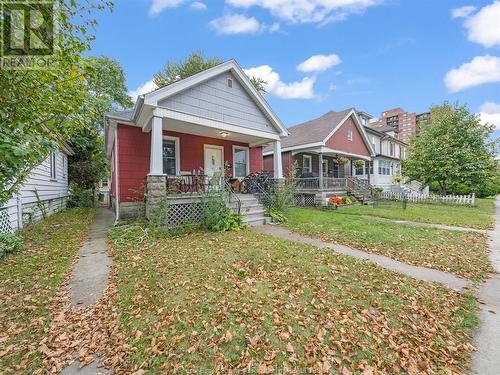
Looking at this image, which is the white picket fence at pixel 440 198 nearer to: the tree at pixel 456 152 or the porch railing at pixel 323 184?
the tree at pixel 456 152

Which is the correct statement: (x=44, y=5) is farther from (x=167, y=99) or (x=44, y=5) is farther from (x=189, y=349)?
(x=167, y=99)

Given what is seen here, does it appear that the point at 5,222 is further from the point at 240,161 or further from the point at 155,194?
the point at 240,161

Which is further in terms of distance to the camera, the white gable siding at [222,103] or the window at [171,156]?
the window at [171,156]

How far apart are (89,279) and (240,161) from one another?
29.8 feet

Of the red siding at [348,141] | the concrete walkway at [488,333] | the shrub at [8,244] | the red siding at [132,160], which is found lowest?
the concrete walkway at [488,333]

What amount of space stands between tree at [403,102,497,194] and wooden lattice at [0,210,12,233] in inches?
916

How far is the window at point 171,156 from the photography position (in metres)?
10.2

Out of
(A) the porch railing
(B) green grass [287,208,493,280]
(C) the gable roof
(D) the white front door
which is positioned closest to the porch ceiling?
(D) the white front door

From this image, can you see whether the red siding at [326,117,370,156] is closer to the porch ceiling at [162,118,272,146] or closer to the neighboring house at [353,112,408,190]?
the neighboring house at [353,112,408,190]

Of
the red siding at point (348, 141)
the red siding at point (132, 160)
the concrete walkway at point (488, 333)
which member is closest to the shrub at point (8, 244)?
the red siding at point (132, 160)

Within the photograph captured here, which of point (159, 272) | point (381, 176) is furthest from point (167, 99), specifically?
point (381, 176)

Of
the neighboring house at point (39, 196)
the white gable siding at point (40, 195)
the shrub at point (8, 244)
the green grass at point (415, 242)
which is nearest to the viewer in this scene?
the green grass at point (415, 242)

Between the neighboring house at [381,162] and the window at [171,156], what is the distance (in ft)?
55.0

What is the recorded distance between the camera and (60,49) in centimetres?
296
